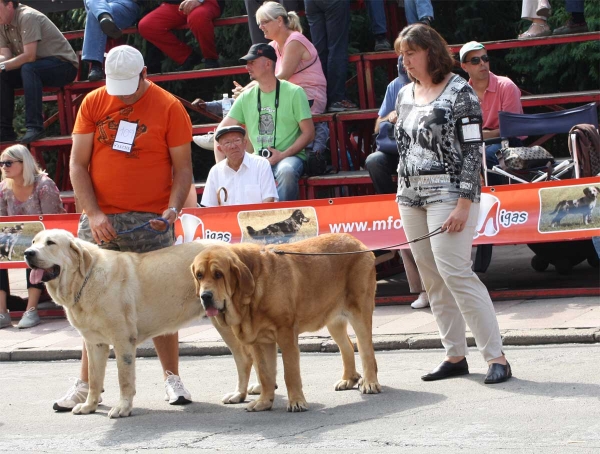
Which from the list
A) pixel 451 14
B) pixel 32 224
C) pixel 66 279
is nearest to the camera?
pixel 66 279

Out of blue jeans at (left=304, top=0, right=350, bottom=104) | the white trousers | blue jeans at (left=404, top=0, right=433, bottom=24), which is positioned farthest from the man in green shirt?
the white trousers

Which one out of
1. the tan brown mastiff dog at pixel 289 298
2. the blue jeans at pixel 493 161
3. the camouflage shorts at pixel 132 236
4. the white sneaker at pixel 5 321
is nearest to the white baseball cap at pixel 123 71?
the camouflage shorts at pixel 132 236

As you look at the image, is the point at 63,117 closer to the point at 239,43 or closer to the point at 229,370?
the point at 239,43

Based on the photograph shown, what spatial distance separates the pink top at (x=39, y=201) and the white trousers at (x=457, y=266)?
5448 millimetres

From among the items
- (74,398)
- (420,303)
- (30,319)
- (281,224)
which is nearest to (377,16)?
(281,224)

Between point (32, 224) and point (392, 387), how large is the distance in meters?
5.48

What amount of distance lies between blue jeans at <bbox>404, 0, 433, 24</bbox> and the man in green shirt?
2305 mm

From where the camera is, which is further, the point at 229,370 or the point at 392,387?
the point at 229,370

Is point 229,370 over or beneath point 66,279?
beneath

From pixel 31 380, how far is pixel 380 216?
3.58 metres

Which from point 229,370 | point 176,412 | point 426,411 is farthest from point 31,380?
point 426,411

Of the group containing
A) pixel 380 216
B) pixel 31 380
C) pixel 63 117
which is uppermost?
pixel 63 117

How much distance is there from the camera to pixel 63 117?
1448 centimetres

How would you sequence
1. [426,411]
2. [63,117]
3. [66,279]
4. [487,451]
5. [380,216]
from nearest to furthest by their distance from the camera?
1. [487,451]
2. [426,411]
3. [66,279]
4. [380,216]
5. [63,117]
